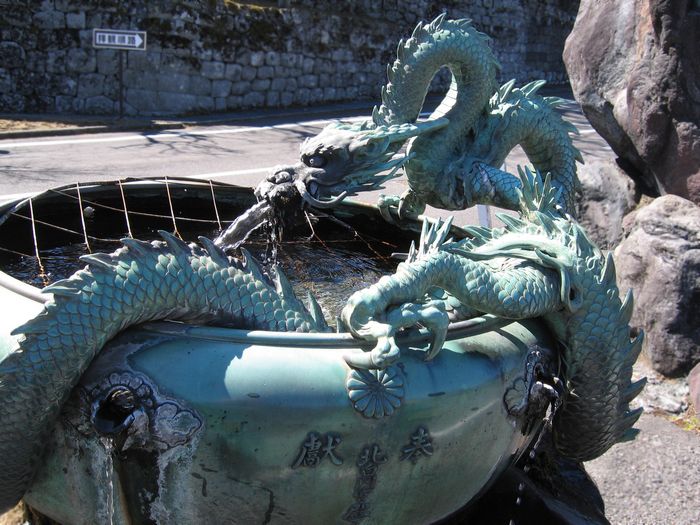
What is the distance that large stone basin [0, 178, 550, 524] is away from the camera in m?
1.60

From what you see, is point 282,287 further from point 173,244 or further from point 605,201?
point 605,201

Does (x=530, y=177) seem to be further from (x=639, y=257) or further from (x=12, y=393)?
(x=639, y=257)

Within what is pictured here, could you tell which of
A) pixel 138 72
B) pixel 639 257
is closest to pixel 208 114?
pixel 138 72

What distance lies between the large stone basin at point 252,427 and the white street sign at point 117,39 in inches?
371

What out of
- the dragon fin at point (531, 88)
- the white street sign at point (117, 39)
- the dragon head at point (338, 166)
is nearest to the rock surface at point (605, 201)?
the dragon fin at point (531, 88)

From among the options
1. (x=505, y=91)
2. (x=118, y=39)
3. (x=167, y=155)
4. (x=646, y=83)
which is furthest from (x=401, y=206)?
(x=118, y=39)

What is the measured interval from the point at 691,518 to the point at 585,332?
1670 millimetres

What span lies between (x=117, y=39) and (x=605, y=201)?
7.67m

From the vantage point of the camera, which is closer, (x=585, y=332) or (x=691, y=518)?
(x=585, y=332)

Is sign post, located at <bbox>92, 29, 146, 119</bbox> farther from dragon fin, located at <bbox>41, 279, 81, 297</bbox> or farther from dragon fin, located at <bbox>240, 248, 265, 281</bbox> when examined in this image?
dragon fin, located at <bbox>41, 279, 81, 297</bbox>

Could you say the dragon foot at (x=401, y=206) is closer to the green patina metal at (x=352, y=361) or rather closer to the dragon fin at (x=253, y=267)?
the green patina metal at (x=352, y=361)

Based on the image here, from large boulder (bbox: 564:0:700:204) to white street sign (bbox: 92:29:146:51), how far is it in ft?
22.3

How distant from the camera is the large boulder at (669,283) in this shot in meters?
4.30

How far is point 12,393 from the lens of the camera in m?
1.57
